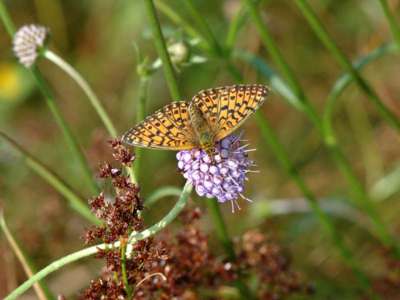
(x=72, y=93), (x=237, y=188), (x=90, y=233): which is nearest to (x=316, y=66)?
(x=72, y=93)

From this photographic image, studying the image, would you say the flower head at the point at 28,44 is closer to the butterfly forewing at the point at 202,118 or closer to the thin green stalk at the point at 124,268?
the butterfly forewing at the point at 202,118

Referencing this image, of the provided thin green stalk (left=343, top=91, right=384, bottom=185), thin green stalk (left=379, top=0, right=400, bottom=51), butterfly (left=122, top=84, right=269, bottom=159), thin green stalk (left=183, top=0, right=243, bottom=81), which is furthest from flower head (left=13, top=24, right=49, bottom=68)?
thin green stalk (left=343, top=91, right=384, bottom=185)

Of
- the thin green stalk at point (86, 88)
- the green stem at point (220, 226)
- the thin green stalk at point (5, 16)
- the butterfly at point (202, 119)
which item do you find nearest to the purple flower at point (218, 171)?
the butterfly at point (202, 119)

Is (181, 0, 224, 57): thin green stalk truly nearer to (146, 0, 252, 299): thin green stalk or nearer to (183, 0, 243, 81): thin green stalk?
(183, 0, 243, 81): thin green stalk

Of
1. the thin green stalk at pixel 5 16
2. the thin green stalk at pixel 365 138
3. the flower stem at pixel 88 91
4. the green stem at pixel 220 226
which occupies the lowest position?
the thin green stalk at pixel 365 138

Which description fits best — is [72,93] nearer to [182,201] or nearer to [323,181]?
[323,181]

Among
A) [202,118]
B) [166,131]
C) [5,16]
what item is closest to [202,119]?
[202,118]
